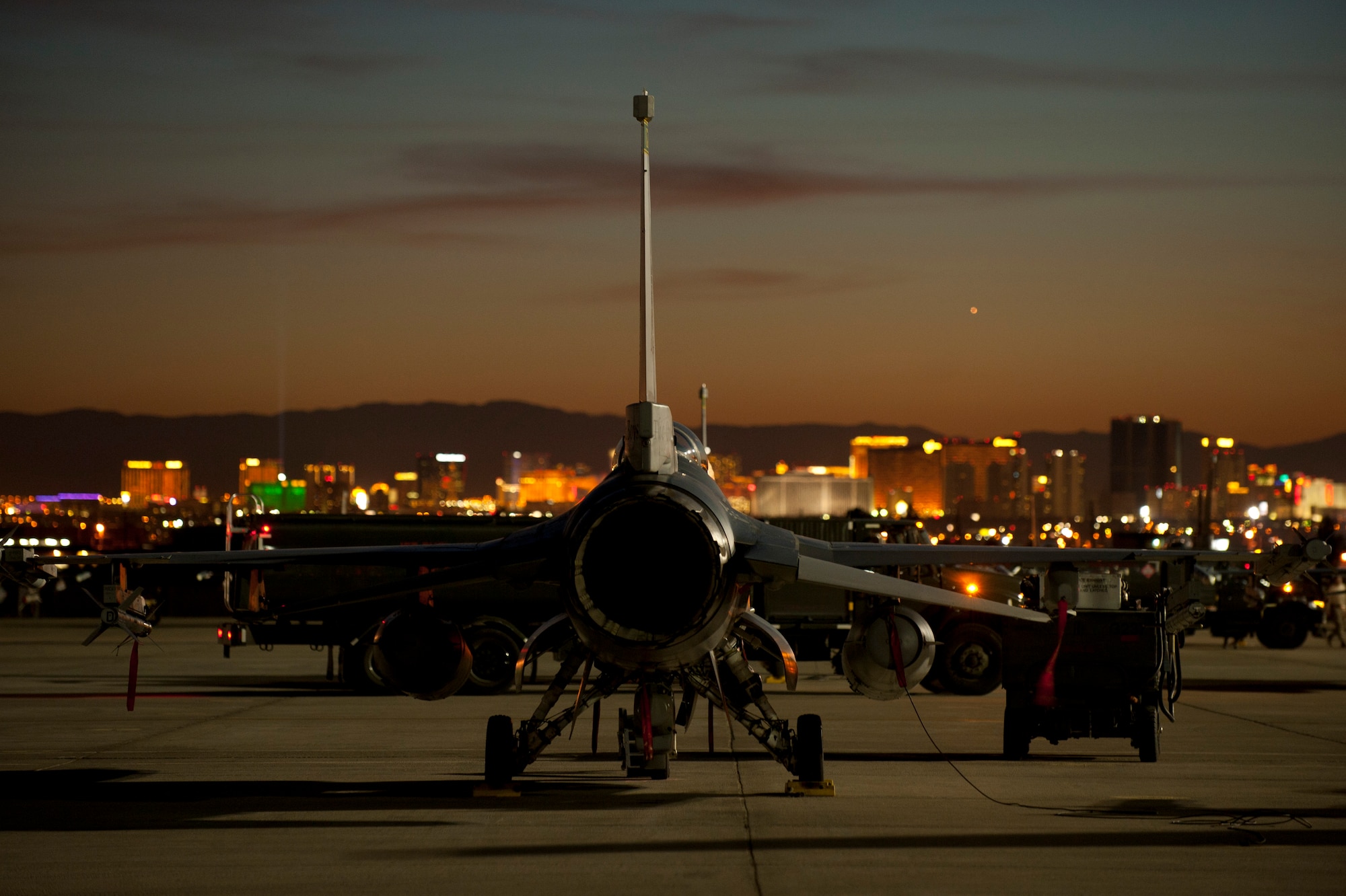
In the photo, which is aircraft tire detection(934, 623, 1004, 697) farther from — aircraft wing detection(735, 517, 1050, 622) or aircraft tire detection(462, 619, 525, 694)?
aircraft wing detection(735, 517, 1050, 622)

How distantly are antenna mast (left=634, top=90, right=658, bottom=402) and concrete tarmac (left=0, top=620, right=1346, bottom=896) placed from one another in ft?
12.0

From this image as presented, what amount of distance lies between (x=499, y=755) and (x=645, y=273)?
450 cm

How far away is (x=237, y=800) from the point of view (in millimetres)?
12852

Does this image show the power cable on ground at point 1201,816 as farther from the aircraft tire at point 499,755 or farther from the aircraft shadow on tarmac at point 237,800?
the aircraft tire at point 499,755

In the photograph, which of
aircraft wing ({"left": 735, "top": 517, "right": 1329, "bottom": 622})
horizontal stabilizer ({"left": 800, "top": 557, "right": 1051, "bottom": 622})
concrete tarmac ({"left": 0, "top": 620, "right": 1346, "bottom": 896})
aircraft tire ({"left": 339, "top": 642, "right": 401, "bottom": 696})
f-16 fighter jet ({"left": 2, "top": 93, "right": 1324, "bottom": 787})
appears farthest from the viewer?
aircraft tire ({"left": 339, "top": 642, "right": 401, "bottom": 696})

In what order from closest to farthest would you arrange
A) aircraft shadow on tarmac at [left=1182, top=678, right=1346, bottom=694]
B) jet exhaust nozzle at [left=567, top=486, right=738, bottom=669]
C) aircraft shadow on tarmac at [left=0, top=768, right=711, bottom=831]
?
jet exhaust nozzle at [left=567, top=486, right=738, bottom=669], aircraft shadow on tarmac at [left=0, top=768, right=711, bottom=831], aircraft shadow on tarmac at [left=1182, top=678, right=1346, bottom=694]

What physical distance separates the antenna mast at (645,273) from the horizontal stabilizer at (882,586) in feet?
6.55

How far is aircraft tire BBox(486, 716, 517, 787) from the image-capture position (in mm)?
13102

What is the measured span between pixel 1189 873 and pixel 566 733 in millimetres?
10942

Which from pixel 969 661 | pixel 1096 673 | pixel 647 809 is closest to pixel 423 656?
pixel 647 809

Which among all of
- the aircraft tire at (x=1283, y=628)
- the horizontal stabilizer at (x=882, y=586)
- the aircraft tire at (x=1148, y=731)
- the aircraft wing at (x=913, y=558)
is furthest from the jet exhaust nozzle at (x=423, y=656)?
the aircraft tire at (x=1283, y=628)

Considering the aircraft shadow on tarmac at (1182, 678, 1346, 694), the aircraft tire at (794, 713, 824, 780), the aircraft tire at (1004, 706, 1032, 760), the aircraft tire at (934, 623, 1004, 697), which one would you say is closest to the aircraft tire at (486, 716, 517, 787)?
the aircraft tire at (794, 713, 824, 780)

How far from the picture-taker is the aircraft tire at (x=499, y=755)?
13.1 m

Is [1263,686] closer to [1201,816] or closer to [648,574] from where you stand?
[1201,816]
